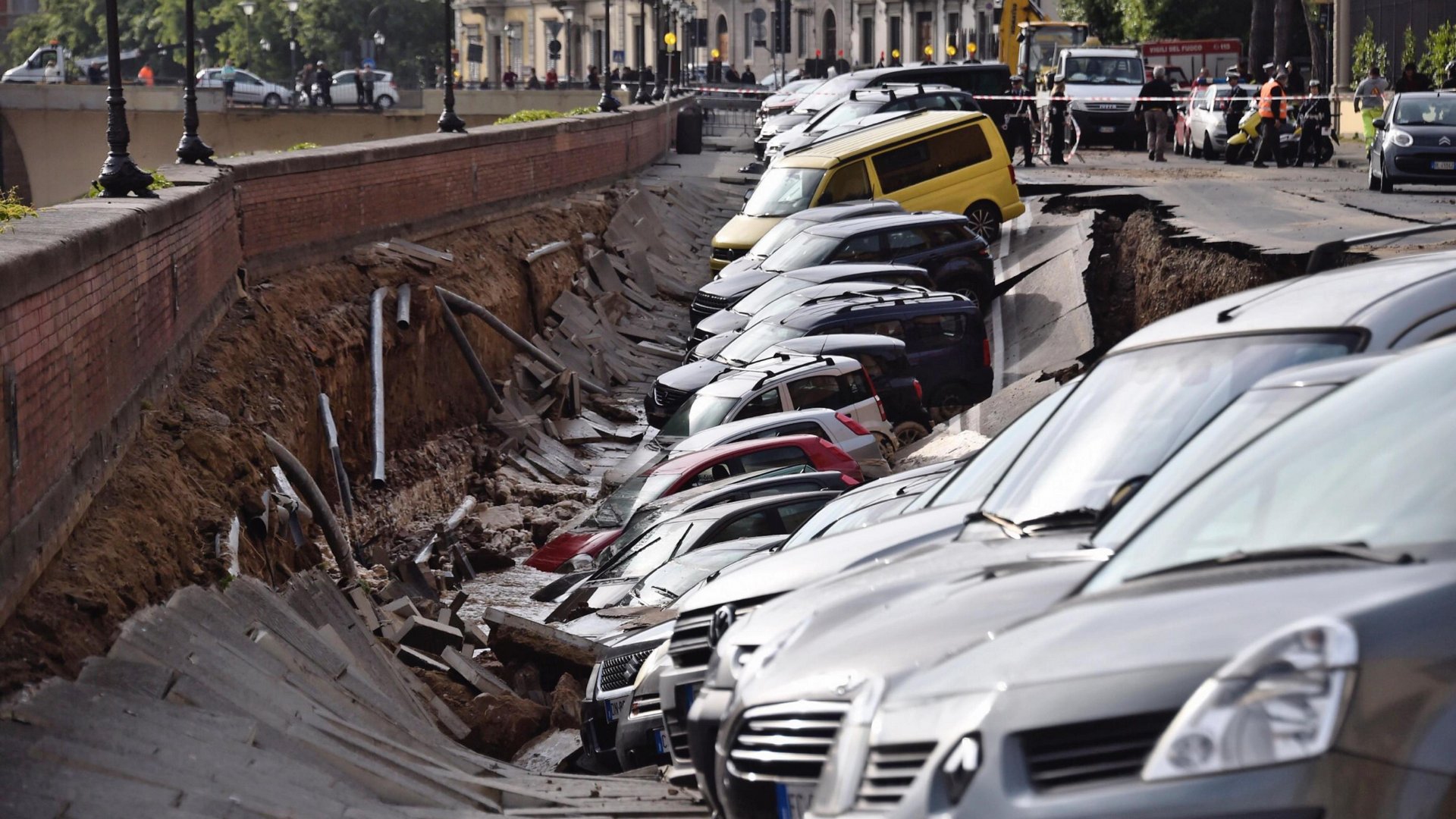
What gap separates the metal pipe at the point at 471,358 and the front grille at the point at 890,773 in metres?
18.6

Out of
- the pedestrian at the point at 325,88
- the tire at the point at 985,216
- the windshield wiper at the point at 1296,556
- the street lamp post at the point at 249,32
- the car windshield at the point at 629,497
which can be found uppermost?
the street lamp post at the point at 249,32

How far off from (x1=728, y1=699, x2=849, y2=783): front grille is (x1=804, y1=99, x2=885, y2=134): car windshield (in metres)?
29.2

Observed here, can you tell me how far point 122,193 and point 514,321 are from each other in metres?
12.2

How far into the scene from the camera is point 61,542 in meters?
9.09

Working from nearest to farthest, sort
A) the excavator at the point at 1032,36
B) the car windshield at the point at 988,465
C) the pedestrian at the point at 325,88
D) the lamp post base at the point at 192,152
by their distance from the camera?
1. the car windshield at the point at 988,465
2. the lamp post base at the point at 192,152
3. the excavator at the point at 1032,36
4. the pedestrian at the point at 325,88

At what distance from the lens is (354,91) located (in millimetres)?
80250

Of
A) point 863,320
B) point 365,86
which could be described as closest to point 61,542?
point 863,320

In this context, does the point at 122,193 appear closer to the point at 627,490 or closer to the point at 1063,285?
the point at 627,490

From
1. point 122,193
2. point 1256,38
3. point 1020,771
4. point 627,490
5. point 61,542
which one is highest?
point 1256,38

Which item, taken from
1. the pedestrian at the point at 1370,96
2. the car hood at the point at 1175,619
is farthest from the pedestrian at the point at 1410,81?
the car hood at the point at 1175,619

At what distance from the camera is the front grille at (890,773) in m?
4.13

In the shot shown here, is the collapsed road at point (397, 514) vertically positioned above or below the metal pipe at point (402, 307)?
below

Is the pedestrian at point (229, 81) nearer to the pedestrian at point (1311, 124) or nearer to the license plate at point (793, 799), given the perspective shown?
the pedestrian at point (1311, 124)

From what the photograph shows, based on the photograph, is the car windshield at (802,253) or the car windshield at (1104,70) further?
the car windshield at (1104,70)
